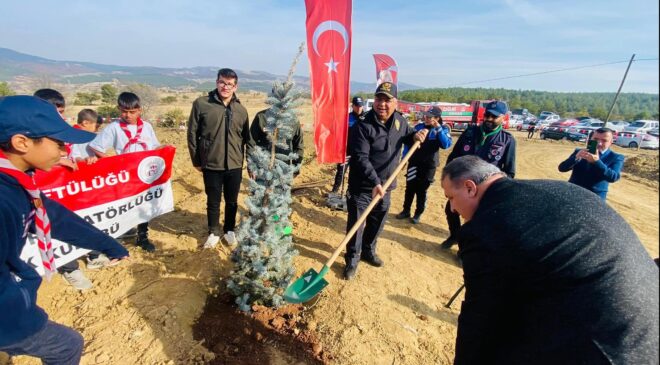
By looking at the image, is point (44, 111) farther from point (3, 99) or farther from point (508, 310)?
point (508, 310)

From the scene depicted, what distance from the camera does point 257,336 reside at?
3.04m

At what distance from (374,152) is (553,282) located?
271 cm

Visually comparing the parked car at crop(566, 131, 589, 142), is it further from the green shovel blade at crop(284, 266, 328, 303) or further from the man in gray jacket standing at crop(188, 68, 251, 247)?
the green shovel blade at crop(284, 266, 328, 303)

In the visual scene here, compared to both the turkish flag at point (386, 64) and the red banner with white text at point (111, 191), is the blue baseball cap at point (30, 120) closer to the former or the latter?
the red banner with white text at point (111, 191)

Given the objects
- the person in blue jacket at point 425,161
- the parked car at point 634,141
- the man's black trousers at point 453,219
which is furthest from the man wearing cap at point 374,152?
the parked car at point 634,141

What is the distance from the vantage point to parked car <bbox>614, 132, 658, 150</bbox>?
20.4 metres

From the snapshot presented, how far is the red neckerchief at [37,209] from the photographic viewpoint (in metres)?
1.75

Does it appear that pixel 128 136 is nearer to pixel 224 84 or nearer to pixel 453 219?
pixel 224 84

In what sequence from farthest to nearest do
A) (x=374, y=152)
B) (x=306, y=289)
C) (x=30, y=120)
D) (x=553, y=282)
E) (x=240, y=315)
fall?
1. (x=374, y=152)
2. (x=240, y=315)
3. (x=306, y=289)
4. (x=30, y=120)
5. (x=553, y=282)

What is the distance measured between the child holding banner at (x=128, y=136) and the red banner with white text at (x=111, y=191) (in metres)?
0.18

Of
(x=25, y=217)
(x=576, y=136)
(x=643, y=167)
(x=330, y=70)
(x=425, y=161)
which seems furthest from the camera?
(x=576, y=136)

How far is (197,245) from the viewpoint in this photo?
4.52m

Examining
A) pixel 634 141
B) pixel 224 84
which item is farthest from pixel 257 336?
pixel 634 141

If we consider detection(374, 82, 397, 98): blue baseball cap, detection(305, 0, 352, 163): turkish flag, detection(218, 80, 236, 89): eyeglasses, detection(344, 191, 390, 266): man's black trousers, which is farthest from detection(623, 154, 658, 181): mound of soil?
detection(218, 80, 236, 89): eyeglasses
